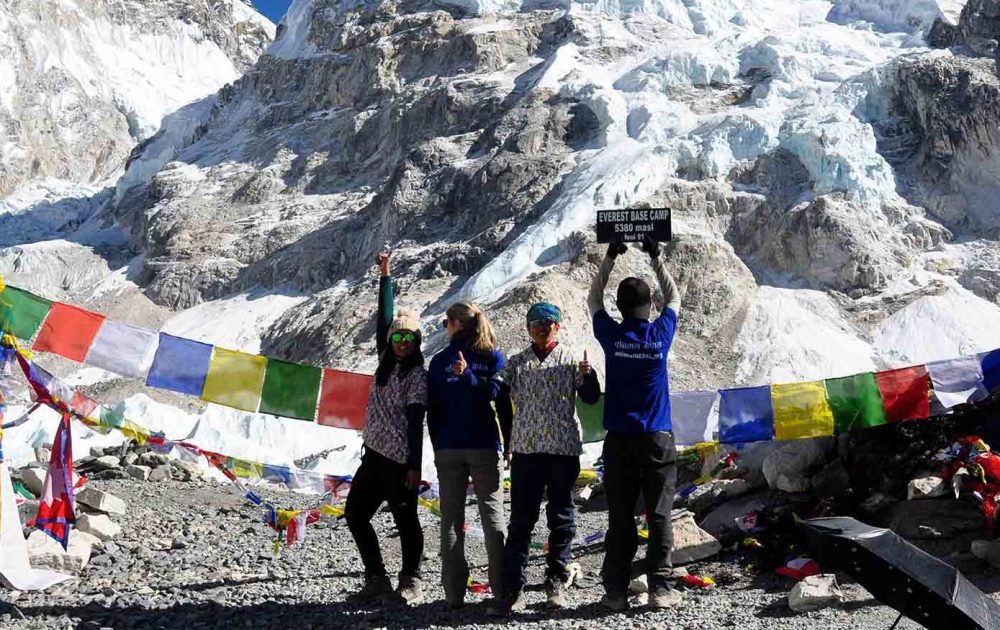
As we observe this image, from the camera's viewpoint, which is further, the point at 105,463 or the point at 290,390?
the point at 105,463

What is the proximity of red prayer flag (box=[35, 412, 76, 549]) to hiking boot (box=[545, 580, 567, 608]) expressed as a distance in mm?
3960

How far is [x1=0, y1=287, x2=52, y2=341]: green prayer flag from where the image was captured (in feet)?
25.4

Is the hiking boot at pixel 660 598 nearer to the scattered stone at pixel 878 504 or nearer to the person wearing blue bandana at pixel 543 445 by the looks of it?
the person wearing blue bandana at pixel 543 445

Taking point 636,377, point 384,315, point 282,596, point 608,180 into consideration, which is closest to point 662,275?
point 636,377

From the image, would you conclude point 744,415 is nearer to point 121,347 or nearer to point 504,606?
point 504,606

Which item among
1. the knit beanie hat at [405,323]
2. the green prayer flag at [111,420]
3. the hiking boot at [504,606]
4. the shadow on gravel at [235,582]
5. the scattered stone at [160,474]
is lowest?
the scattered stone at [160,474]

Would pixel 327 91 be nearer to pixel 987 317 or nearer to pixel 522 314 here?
pixel 522 314

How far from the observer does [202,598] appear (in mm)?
6816

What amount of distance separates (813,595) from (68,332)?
6599 millimetres

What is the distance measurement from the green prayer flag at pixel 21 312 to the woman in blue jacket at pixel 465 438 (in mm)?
3966

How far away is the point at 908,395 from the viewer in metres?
8.55

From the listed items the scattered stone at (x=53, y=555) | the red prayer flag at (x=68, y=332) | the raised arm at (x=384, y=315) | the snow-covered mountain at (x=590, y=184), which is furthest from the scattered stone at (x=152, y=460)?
the snow-covered mountain at (x=590, y=184)

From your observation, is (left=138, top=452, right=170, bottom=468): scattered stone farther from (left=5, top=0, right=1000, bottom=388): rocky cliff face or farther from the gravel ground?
(left=5, top=0, right=1000, bottom=388): rocky cliff face

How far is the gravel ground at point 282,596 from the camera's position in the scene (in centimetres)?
599
